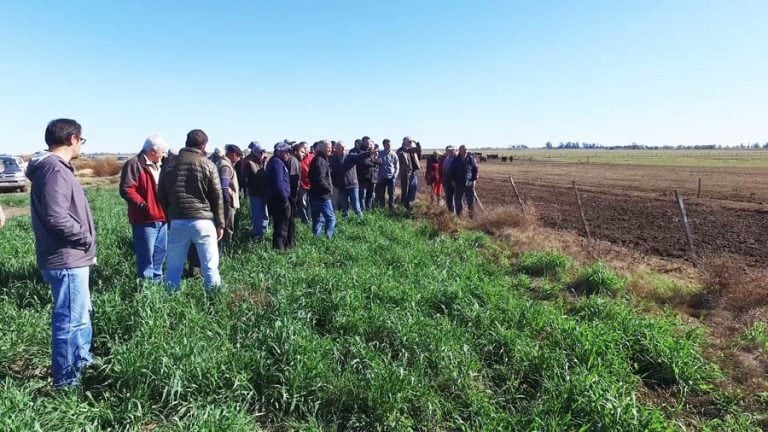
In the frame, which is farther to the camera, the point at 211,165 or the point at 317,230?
the point at 317,230

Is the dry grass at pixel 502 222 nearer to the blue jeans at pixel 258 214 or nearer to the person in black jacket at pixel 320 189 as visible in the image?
the person in black jacket at pixel 320 189

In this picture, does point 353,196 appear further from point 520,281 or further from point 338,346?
point 338,346

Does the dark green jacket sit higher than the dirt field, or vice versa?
the dark green jacket

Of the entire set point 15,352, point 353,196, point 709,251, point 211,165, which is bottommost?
point 709,251

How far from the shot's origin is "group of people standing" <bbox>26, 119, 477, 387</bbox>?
308 centimetres

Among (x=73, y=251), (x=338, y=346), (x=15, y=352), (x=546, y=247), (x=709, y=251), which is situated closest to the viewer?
(x=73, y=251)

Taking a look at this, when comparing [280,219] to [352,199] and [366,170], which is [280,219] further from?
[366,170]

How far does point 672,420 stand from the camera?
3.25m

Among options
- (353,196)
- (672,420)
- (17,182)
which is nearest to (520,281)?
(672,420)

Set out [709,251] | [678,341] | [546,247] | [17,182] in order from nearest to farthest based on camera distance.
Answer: [678,341] < [546,247] < [709,251] < [17,182]

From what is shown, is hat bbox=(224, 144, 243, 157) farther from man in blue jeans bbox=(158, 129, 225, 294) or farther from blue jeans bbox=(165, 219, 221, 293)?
blue jeans bbox=(165, 219, 221, 293)

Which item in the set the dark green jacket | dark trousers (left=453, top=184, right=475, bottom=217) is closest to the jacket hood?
the dark green jacket

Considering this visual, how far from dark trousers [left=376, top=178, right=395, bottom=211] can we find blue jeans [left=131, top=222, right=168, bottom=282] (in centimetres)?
645

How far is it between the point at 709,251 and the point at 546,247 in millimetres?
4039
